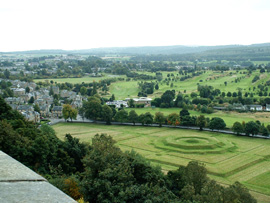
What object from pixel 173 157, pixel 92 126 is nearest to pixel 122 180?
pixel 173 157

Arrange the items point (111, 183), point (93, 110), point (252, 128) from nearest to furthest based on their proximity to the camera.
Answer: point (111, 183) → point (252, 128) → point (93, 110)

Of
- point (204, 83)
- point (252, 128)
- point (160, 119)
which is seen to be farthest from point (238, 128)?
point (204, 83)

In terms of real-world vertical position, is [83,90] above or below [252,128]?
below

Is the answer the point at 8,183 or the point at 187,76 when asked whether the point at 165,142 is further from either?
the point at 187,76

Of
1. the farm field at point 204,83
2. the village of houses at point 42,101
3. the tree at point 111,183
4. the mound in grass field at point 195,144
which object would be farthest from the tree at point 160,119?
the tree at point 111,183

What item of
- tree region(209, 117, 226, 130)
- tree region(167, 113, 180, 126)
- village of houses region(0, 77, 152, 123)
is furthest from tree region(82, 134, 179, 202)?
village of houses region(0, 77, 152, 123)

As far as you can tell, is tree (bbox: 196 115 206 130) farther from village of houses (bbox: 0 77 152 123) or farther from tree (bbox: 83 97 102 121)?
village of houses (bbox: 0 77 152 123)

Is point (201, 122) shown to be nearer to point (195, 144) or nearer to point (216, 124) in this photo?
point (216, 124)

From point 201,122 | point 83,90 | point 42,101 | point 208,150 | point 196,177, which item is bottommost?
point 42,101

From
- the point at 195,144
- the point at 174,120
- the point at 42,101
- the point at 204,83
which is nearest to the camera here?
the point at 195,144
